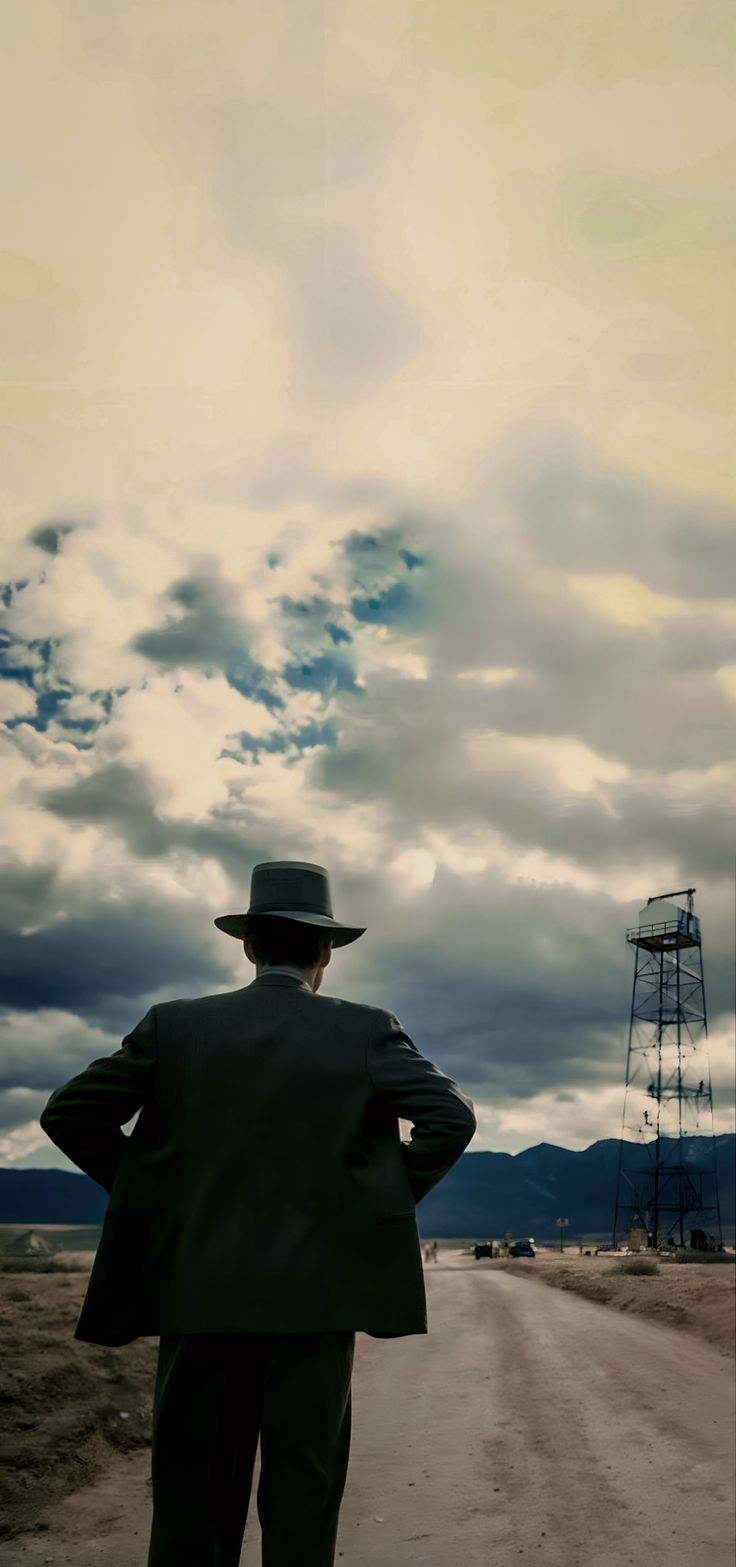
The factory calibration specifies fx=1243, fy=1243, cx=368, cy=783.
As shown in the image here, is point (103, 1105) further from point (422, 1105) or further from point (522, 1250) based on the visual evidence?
point (522, 1250)

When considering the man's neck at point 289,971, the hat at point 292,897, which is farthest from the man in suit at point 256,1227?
the hat at point 292,897

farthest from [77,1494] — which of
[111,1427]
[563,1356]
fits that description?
[563,1356]

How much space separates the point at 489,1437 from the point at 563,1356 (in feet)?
19.0

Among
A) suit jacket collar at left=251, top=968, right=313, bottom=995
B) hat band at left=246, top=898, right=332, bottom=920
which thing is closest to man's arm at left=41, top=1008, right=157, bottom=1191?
suit jacket collar at left=251, top=968, right=313, bottom=995

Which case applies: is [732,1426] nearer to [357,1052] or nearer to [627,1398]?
[627,1398]

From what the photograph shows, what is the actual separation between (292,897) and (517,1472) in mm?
5755

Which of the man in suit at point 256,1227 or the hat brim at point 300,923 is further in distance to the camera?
the hat brim at point 300,923

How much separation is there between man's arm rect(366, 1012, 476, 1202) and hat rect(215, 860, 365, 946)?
432 millimetres

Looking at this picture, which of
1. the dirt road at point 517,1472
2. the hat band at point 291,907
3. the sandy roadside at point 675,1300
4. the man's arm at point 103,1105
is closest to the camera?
the man's arm at point 103,1105

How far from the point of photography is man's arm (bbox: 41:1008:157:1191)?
3.53 m

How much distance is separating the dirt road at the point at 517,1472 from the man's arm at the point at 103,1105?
135 inches

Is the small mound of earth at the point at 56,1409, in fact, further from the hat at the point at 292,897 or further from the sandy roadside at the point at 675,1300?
the sandy roadside at the point at 675,1300

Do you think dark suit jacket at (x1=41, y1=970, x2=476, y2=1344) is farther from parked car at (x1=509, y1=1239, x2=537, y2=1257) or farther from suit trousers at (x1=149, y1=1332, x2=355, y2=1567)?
parked car at (x1=509, y1=1239, x2=537, y2=1257)

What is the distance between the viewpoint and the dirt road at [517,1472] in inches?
242
